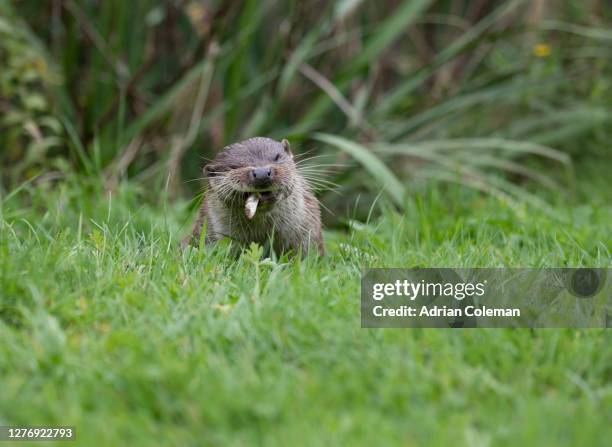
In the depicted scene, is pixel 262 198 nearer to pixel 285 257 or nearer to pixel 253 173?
pixel 253 173

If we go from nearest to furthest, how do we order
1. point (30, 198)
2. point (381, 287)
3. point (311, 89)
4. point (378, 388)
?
1. point (378, 388)
2. point (381, 287)
3. point (30, 198)
4. point (311, 89)

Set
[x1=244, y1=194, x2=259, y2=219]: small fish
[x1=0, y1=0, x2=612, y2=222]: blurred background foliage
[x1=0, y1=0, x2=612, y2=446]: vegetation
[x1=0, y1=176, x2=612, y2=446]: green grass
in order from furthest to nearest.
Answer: [x1=0, y1=0, x2=612, y2=222]: blurred background foliage → [x1=244, y1=194, x2=259, y2=219]: small fish → [x1=0, y1=0, x2=612, y2=446]: vegetation → [x1=0, y1=176, x2=612, y2=446]: green grass

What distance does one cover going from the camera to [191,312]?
3.10 m

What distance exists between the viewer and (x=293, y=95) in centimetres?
767

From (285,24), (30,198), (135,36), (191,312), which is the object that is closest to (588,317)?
(191,312)

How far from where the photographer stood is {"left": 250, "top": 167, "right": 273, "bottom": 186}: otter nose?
4.35 m

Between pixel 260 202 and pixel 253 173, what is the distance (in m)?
0.18

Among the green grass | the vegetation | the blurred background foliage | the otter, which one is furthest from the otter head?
the blurred background foliage

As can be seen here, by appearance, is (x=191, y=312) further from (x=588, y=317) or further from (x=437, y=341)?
(x=588, y=317)

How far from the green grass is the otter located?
663 mm

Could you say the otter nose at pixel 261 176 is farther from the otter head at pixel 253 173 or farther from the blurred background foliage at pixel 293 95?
the blurred background foliage at pixel 293 95

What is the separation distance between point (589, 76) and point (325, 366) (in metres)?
6.30

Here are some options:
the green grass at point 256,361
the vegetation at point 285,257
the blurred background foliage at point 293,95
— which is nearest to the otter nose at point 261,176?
the vegetation at point 285,257

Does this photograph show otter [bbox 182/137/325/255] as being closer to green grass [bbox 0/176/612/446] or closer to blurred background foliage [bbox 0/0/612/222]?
green grass [bbox 0/176/612/446]
